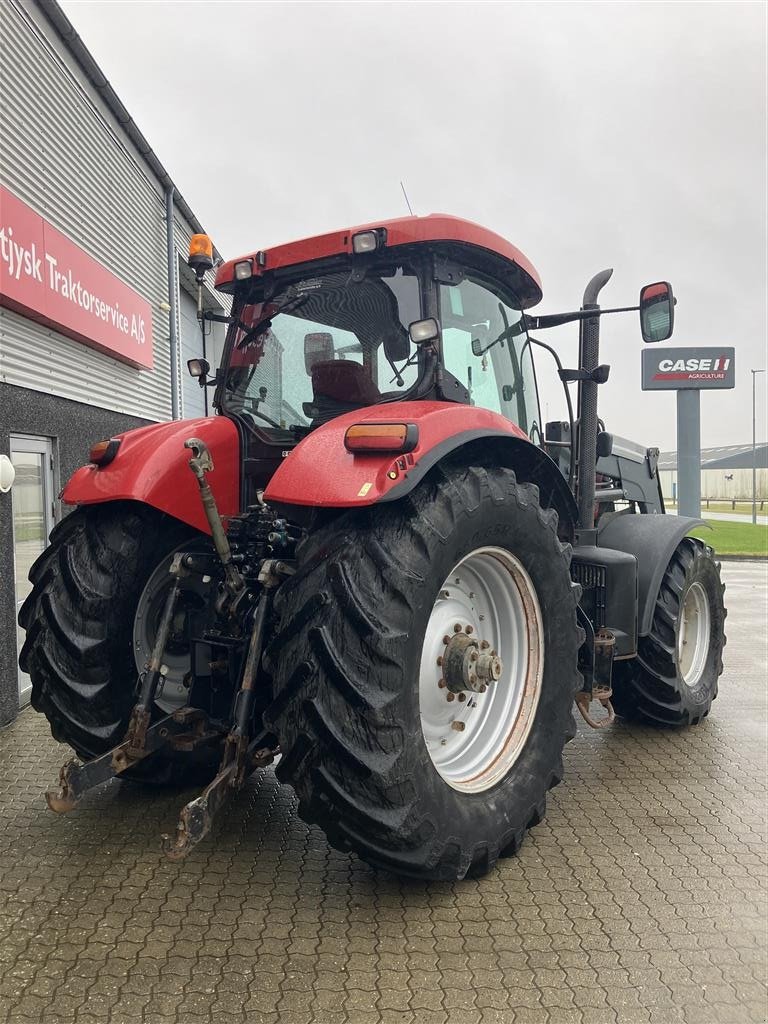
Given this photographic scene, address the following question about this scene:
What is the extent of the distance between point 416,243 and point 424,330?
0.36m

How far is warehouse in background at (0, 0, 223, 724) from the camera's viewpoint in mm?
4621

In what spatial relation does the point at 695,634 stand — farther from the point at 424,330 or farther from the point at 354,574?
the point at 354,574

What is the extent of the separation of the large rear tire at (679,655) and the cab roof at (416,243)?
1.83 metres

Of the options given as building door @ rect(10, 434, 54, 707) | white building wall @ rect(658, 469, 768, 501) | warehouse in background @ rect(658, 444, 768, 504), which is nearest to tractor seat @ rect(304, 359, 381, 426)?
building door @ rect(10, 434, 54, 707)

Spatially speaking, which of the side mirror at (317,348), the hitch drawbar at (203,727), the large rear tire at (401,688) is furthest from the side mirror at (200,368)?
the large rear tire at (401,688)

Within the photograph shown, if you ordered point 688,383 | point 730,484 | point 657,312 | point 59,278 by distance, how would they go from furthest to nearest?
1. point 730,484
2. point 688,383
3. point 59,278
4. point 657,312

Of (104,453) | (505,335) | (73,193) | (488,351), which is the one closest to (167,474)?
(104,453)

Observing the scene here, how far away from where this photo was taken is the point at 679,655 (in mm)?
4105

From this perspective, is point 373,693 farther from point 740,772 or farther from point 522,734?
point 740,772

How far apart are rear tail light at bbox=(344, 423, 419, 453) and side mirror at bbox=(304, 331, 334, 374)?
832mm

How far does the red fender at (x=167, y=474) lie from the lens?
9.06 feet

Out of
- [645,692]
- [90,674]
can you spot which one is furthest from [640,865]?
[90,674]

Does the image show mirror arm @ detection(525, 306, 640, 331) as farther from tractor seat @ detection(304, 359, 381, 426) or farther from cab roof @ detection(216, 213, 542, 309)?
tractor seat @ detection(304, 359, 381, 426)

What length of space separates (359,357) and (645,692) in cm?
242
